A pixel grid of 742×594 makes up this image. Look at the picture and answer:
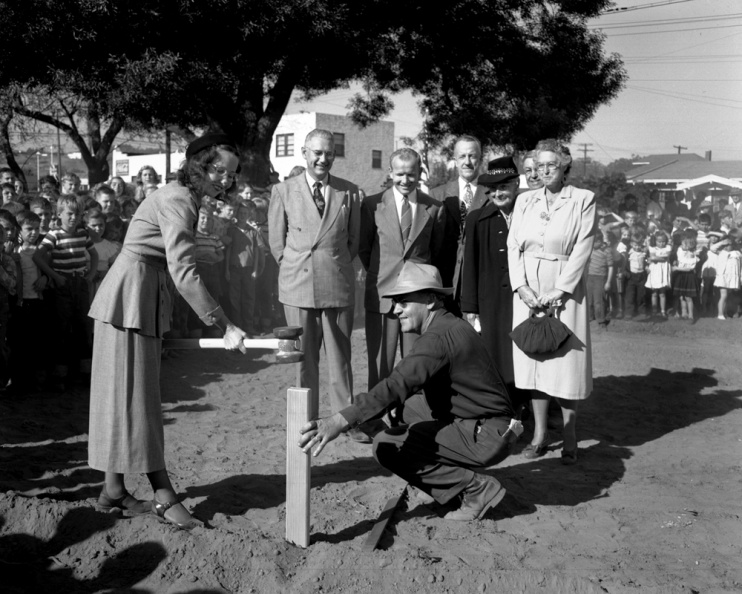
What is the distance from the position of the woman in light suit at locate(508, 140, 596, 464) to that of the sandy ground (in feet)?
1.83

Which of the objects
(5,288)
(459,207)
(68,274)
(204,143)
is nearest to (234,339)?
(204,143)

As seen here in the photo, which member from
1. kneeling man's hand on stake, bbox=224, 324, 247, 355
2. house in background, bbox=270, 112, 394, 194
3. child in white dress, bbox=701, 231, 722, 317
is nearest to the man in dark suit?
kneeling man's hand on stake, bbox=224, 324, 247, 355

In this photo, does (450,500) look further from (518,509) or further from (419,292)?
(419,292)

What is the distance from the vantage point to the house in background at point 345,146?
48.9 meters

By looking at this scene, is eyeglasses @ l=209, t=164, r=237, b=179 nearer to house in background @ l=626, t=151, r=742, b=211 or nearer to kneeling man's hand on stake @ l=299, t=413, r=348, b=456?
kneeling man's hand on stake @ l=299, t=413, r=348, b=456

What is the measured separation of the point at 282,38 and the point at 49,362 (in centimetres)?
753

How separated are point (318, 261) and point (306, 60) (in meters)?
9.20

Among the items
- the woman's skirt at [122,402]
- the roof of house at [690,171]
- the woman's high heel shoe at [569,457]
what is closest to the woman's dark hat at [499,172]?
the woman's high heel shoe at [569,457]

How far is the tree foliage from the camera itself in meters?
12.5

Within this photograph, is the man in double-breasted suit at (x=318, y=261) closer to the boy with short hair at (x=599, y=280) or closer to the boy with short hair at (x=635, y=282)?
A: the boy with short hair at (x=599, y=280)

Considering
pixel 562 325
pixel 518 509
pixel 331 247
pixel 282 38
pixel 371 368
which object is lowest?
pixel 518 509

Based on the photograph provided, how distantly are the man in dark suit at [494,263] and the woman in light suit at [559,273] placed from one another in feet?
0.98

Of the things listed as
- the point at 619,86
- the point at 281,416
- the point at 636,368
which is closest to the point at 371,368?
the point at 281,416

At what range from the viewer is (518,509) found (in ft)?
16.2
